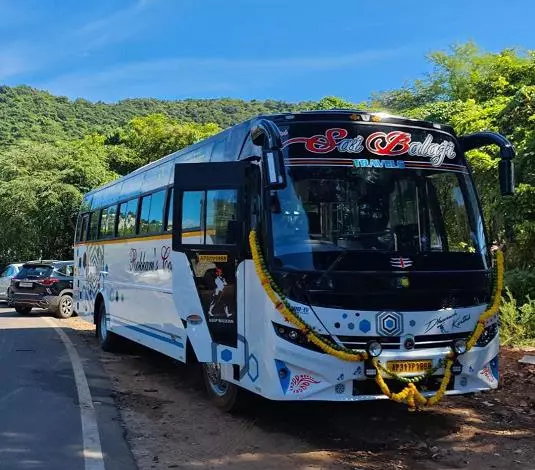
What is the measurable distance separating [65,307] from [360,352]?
15599mm

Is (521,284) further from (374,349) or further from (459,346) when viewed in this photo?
(374,349)

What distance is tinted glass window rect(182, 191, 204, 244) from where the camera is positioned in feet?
22.5

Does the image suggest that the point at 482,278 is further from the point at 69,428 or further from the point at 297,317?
the point at 69,428

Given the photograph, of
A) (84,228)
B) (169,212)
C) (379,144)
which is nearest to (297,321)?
(379,144)

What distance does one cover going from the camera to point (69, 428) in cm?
652

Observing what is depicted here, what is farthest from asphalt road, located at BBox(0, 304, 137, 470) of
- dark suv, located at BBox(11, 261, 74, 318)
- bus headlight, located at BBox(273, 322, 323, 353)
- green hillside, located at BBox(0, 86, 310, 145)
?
green hillside, located at BBox(0, 86, 310, 145)

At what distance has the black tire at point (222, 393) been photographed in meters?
6.78

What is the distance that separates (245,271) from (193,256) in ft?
2.83

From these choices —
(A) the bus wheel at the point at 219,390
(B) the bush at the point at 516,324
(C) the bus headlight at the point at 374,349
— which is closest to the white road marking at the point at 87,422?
(A) the bus wheel at the point at 219,390

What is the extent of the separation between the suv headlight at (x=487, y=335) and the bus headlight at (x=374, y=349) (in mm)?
1126

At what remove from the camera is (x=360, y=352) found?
18.1ft

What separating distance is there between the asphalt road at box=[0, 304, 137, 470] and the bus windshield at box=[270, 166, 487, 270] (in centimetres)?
243

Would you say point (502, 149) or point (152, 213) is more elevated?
point (502, 149)

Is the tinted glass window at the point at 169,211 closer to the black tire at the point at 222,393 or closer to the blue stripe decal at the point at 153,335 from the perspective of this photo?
the blue stripe decal at the point at 153,335
